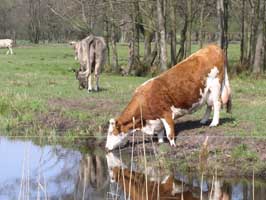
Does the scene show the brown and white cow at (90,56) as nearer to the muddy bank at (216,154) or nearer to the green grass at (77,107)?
the green grass at (77,107)

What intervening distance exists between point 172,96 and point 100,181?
2.77m

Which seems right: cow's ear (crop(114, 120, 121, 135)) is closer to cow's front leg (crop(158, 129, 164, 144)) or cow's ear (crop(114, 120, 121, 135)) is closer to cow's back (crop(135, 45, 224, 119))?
cow's back (crop(135, 45, 224, 119))

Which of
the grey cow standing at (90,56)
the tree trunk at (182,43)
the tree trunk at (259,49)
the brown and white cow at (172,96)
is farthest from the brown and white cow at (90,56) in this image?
the tree trunk at (182,43)

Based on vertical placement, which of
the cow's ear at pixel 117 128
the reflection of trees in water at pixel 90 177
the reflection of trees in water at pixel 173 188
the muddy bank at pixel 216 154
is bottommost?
the reflection of trees in water at pixel 90 177

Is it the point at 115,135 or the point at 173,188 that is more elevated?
the point at 115,135

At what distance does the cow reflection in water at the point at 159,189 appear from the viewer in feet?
33.6

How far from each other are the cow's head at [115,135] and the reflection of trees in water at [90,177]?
361 mm

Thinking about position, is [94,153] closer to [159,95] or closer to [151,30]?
[159,95]

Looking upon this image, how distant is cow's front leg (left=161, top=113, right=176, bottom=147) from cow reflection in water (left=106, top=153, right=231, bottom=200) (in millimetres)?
1448

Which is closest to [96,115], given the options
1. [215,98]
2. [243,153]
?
[215,98]

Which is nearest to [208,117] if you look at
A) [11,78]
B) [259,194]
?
[259,194]

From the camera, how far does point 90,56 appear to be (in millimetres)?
21719

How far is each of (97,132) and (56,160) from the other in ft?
6.97

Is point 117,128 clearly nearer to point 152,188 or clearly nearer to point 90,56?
point 152,188
